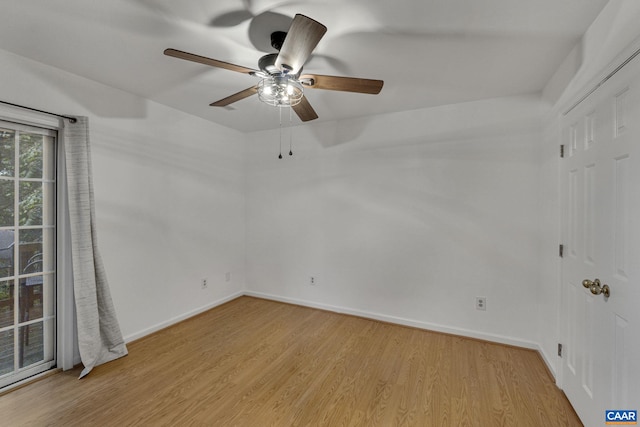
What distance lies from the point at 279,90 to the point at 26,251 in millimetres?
2378

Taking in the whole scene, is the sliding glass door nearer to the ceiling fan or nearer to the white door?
the ceiling fan

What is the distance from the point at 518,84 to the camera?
2430 millimetres

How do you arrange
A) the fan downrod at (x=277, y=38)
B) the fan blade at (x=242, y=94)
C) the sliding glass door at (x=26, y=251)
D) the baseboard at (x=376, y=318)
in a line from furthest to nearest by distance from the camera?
the baseboard at (x=376, y=318), the sliding glass door at (x=26, y=251), the fan blade at (x=242, y=94), the fan downrod at (x=277, y=38)

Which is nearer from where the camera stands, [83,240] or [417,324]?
[83,240]

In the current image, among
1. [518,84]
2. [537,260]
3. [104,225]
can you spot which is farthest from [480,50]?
[104,225]

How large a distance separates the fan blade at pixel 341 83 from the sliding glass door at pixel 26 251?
2.24m

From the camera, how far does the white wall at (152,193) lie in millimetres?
2340

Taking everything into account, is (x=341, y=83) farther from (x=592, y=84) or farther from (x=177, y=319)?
(x=177, y=319)

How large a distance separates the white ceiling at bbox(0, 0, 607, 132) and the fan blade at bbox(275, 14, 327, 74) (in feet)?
0.81

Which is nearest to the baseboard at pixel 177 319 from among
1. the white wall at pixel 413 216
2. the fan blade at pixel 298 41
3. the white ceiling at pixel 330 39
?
the white wall at pixel 413 216

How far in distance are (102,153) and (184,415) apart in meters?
2.31

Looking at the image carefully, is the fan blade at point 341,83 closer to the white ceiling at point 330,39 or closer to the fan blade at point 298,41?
the fan blade at point 298,41

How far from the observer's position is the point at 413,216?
3.08 metres

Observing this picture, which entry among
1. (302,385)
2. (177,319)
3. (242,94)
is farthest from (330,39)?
(177,319)
